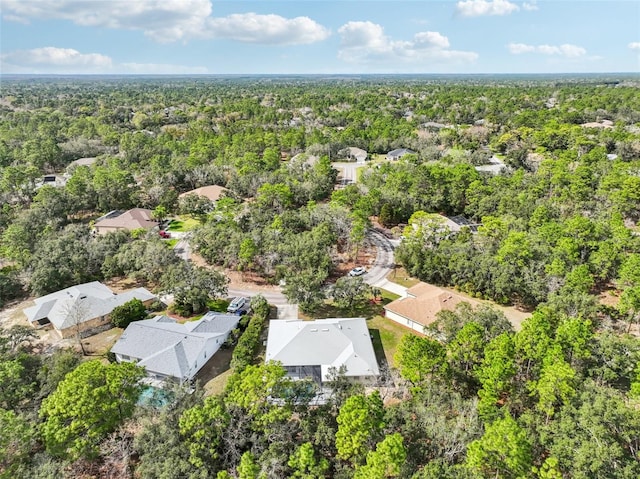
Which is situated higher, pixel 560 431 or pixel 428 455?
pixel 560 431

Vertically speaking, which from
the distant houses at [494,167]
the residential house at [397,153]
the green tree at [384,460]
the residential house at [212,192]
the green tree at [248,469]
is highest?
the residential house at [397,153]

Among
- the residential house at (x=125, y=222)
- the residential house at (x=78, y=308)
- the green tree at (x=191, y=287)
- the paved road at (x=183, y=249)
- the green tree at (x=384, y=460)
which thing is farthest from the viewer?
the residential house at (x=125, y=222)

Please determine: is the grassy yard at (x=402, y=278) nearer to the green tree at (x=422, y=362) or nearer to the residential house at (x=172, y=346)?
the green tree at (x=422, y=362)

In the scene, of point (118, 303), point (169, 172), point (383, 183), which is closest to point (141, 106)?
point (169, 172)

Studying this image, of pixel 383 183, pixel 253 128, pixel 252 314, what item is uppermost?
pixel 253 128

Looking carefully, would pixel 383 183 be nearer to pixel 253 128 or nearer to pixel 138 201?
pixel 138 201

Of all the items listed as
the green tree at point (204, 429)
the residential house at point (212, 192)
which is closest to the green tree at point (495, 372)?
the green tree at point (204, 429)

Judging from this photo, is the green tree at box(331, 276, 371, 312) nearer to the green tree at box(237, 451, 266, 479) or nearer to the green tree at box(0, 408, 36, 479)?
the green tree at box(237, 451, 266, 479)

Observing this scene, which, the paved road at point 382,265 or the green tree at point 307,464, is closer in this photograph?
the green tree at point 307,464
